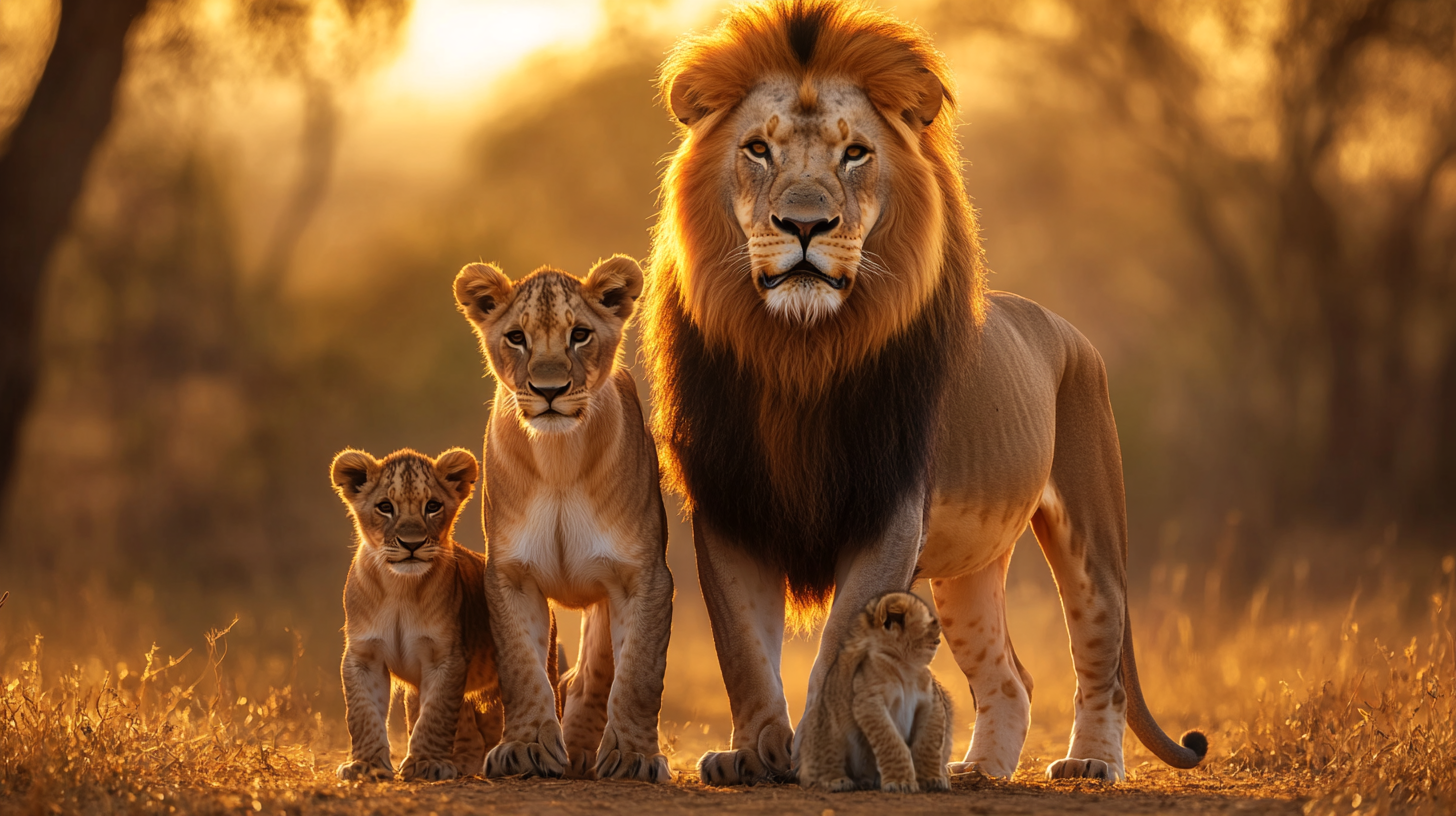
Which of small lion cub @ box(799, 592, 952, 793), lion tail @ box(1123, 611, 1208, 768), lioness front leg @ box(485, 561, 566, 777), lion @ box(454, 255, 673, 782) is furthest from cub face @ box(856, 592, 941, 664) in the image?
lion tail @ box(1123, 611, 1208, 768)

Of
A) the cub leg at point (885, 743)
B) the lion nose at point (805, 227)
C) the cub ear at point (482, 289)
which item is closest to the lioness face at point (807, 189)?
the lion nose at point (805, 227)

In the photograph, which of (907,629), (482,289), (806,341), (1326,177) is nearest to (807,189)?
(806,341)

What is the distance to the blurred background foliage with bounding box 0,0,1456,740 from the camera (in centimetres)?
1214

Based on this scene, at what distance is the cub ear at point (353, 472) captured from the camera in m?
4.18

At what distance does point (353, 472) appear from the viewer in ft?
13.8

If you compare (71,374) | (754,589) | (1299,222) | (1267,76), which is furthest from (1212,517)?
(754,589)

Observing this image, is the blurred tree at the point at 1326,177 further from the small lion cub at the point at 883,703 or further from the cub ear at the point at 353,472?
the cub ear at the point at 353,472

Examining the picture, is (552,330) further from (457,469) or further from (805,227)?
(805,227)

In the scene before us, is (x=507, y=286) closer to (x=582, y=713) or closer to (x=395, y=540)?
(x=395, y=540)

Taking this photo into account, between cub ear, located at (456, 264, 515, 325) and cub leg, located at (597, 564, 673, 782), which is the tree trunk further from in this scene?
cub leg, located at (597, 564, 673, 782)

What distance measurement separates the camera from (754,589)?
13.5 ft

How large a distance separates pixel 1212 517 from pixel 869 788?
12794 mm

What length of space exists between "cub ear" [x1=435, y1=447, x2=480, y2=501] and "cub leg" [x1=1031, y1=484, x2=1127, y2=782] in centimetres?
191

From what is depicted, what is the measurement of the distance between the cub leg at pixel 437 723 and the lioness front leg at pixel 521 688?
0.55 feet
